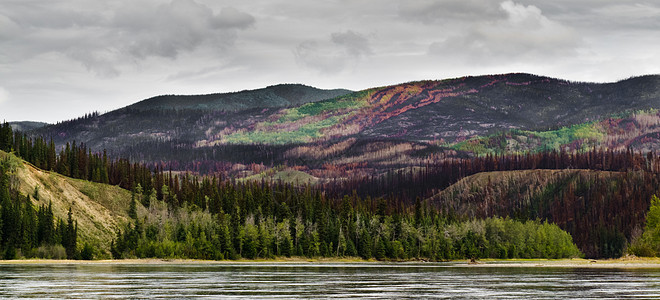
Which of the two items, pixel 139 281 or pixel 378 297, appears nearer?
pixel 378 297

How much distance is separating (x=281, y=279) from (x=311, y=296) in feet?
107

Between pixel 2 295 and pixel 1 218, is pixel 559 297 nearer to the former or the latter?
pixel 2 295

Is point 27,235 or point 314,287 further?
point 27,235

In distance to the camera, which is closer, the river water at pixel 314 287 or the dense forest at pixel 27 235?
the river water at pixel 314 287

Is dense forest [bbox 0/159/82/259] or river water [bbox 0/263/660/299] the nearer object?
river water [bbox 0/263/660/299]

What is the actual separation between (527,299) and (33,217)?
137 m

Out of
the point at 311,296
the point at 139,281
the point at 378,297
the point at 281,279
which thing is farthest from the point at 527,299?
the point at 139,281

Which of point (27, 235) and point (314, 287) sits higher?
point (27, 235)

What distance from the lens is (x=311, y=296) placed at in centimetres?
9325

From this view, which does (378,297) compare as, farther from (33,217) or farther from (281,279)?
(33,217)

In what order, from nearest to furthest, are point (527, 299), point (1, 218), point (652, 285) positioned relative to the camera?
point (527, 299) → point (652, 285) → point (1, 218)

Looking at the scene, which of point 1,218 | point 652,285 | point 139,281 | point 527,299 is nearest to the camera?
point 527,299

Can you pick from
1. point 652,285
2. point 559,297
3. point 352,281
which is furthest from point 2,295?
point 652,285

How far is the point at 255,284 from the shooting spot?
371ft
